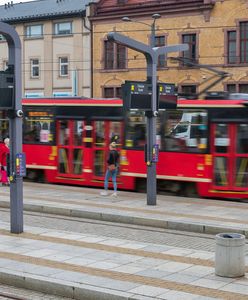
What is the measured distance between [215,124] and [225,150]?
824 mm

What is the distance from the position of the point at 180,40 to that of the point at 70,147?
23.7 metres

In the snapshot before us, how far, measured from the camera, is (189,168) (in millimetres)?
17016

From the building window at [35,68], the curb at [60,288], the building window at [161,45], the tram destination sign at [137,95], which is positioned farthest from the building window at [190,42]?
the curb at [60,288]

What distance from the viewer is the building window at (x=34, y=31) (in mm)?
48000

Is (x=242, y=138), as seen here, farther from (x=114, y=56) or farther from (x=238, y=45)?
(x=114, y=56)

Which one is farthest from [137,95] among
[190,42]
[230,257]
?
[190,42]

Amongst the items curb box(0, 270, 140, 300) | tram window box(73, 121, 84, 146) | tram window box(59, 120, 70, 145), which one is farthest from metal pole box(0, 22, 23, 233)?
tram window box(59, 120, 70, 145)

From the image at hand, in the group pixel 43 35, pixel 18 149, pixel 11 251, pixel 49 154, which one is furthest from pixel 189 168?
pixel 43 35

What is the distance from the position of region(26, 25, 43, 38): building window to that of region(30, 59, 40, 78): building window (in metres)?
2.07

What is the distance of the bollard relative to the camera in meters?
8.32

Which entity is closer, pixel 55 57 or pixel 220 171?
pixel 220 171

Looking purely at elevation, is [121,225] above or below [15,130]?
below

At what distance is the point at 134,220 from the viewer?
13430 mm

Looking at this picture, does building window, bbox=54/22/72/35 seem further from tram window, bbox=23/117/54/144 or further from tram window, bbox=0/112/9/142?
tram window, bbox=23/117/54/144
